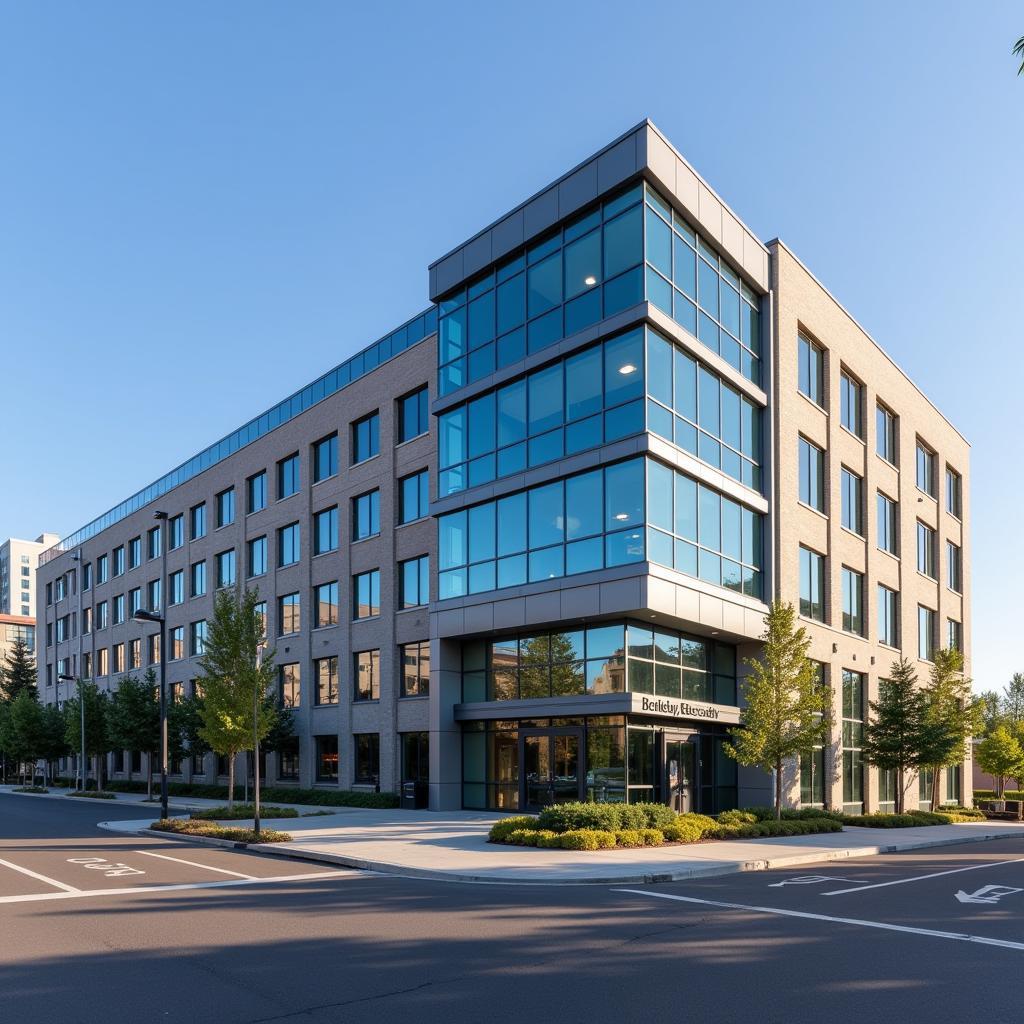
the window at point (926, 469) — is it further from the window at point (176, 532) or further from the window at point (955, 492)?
the window at point (176, 532)

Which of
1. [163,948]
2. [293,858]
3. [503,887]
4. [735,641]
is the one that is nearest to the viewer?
[163,948]

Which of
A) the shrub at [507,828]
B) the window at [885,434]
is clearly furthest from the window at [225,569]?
the window at [885,434]

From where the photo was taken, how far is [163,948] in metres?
11.1

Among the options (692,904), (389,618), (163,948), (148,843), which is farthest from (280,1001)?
(389,618)

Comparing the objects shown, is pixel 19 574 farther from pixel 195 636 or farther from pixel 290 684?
pixel 290 684

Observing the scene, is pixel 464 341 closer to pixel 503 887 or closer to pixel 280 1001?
pixel 503 887

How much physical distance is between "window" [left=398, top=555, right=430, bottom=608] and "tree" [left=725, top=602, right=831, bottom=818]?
12.1 meters

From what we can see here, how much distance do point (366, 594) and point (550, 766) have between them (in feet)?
39.8

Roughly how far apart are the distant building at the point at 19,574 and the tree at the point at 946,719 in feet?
577

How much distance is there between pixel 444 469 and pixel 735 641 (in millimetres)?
10732

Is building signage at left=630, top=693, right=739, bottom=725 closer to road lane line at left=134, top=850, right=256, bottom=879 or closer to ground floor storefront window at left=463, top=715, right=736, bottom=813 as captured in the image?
ground floor storefront window at left=463, top=715, right=736, bottom=813

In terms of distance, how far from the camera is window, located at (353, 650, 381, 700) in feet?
123

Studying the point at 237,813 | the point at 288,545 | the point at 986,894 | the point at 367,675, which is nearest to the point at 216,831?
the point at 237,813

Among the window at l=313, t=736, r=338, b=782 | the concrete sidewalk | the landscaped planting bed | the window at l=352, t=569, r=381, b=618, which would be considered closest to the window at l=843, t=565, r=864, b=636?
the concrete sidewalk
